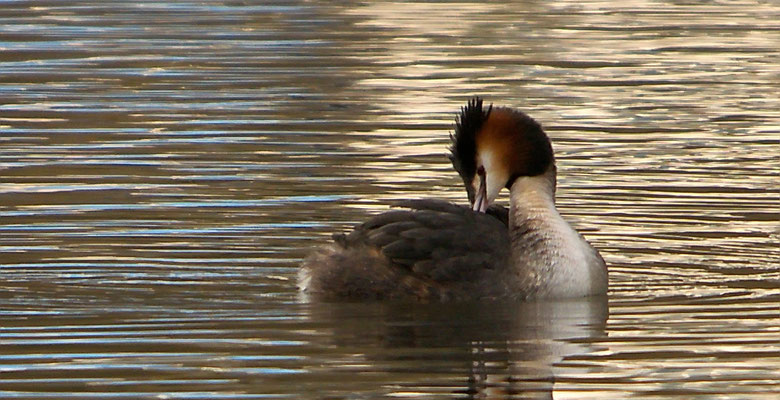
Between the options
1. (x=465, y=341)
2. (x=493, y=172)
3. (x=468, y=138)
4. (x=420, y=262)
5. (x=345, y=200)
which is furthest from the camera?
(x=345, y=200)

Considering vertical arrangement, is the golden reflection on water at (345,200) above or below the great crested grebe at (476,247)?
below

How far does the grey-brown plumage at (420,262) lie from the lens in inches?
374

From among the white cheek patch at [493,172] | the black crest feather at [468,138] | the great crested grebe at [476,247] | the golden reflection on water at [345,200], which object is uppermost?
the black crest feather at [468,138]

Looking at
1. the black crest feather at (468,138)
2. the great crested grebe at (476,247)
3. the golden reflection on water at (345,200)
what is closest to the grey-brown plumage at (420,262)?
the great crested grebe at (476,247)

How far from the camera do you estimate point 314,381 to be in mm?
7805

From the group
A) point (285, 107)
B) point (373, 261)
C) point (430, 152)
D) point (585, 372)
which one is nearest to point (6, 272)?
point (373, 261)

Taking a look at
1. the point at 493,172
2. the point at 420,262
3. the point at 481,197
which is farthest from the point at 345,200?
the point at 420,262

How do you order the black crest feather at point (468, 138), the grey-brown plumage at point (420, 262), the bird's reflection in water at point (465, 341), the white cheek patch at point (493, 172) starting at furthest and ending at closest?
the white cheek patch at point (493, 172), the black crest feather at point (468, 138), the grey-brown plumage at point (420, 262), the bird's reflection in water at point (465, 341)

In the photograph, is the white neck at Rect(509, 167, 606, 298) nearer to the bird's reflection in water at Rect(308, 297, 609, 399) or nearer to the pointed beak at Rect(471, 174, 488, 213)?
the bird's reflection in water at Rect(308, 297, 609, 399)

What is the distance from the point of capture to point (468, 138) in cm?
980

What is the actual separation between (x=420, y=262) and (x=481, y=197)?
65 cm

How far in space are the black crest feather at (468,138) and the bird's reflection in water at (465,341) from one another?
2.47 ft

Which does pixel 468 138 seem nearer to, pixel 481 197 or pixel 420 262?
pixel 481 197

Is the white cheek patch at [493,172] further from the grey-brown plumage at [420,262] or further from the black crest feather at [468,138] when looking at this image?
the grey-brown plumage at [420,262]
